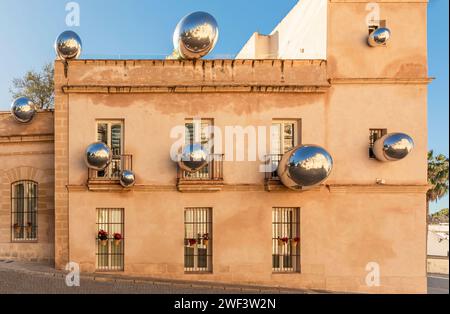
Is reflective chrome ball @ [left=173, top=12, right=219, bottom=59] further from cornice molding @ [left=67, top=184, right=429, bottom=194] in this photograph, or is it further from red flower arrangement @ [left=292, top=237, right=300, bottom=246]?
red flower arrangement @ [left=292, top=237, right=300, bottom=246]

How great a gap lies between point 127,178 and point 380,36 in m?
10.3

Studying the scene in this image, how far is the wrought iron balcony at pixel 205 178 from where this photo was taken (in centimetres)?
1044

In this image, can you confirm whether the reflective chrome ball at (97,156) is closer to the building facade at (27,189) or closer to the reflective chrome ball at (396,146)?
the building facade at (27,189)

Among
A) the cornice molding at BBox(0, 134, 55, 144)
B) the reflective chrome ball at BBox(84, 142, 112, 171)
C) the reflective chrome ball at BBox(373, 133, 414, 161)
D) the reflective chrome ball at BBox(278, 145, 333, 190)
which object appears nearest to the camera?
the reflective chrome ball at BBox(278, 145, 333, 190)

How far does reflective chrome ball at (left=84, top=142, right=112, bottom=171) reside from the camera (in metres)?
9.70

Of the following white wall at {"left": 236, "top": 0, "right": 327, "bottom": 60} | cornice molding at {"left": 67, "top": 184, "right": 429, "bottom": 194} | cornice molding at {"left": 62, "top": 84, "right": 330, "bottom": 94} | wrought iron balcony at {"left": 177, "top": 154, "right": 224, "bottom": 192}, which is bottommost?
cornice molding at {"left": 67, "top": 184, "right": 429, "bottom": 194}

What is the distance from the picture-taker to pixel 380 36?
10.5 m

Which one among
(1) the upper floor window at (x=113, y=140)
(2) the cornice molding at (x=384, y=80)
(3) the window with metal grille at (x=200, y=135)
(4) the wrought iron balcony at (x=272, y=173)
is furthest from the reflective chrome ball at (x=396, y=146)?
(1) the upper floor window at (x=113, y=140)

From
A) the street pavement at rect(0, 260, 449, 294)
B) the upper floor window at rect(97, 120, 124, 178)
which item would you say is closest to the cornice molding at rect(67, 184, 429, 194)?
the upper floor window at rect(97, 120, 124, 178)

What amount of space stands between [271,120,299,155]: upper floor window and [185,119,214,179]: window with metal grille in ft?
7.74
